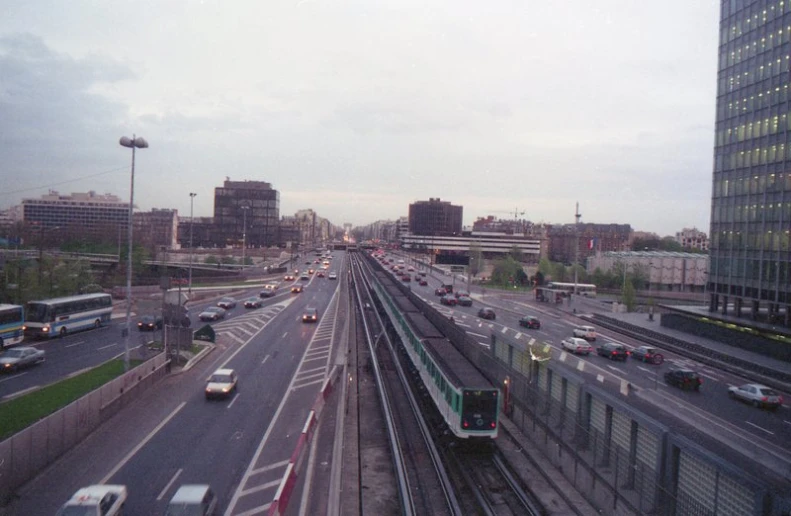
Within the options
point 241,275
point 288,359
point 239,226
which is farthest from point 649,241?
point 288,359

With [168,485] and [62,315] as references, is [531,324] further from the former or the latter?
[168,485]

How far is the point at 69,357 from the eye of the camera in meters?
27.5

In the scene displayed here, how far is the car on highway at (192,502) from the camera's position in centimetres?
1068

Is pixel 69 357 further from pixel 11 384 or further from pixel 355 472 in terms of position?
pixel 355 472

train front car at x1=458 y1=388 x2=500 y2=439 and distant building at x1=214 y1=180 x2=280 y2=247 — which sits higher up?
distant building at x1=214 y1=180 x2=280 y2=247

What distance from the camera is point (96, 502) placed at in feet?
34.2

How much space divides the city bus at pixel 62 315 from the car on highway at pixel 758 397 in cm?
3788

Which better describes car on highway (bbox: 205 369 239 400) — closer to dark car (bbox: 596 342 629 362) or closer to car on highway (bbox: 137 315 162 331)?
car on highway (bbox: 137 315 162 331)

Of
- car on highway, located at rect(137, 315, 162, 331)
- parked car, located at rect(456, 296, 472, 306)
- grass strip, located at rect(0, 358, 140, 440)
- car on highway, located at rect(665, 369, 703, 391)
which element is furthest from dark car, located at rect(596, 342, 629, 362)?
car on highway, located at rect(137, 315, 162, 331)

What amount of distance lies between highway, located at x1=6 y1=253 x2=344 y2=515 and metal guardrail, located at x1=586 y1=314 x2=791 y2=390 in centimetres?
2383

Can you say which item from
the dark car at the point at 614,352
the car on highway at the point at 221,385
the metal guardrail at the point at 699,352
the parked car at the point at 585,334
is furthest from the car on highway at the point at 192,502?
the parked car at the point at 585,334

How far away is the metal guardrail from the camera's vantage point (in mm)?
29214

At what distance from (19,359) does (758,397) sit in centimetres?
3307

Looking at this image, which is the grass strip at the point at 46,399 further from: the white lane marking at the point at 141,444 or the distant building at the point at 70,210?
the distant building at the point at 70,210
